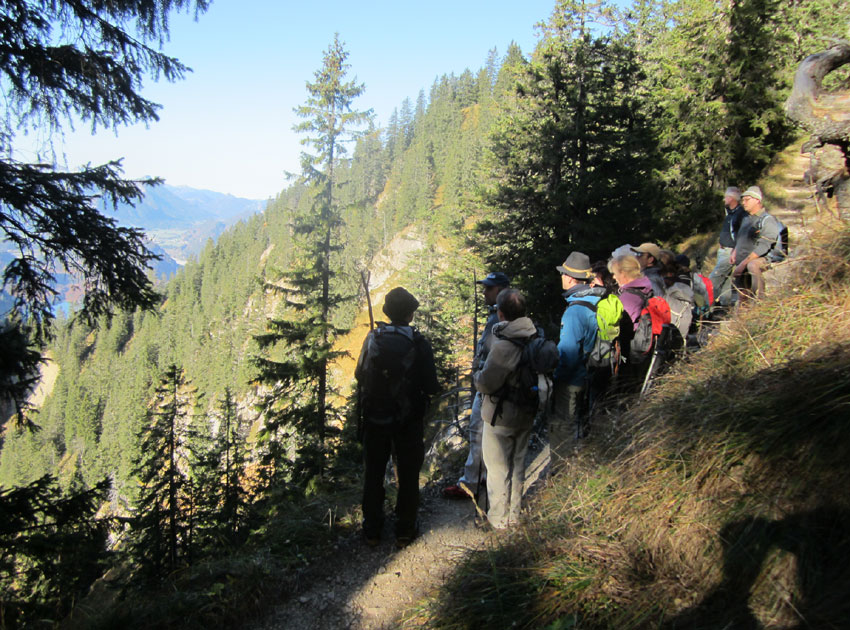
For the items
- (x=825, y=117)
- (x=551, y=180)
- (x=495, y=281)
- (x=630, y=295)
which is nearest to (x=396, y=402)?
(x=495, y=281)

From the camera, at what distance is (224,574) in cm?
356

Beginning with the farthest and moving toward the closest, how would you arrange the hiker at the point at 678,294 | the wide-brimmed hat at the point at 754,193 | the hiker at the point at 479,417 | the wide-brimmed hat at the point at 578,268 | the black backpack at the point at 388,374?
the wide-brimmed hat at the point at 754,193, the hiker at the point at 678,294, the hiker at the point at 479,417, the wide-brimmed hat at the point at 578,268, the black backpack at the point at 388,374

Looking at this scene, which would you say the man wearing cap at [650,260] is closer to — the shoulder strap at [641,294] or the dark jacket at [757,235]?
the shoulder strap at [641,294]

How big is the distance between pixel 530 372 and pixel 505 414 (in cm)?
40

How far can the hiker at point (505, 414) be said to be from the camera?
3.49m

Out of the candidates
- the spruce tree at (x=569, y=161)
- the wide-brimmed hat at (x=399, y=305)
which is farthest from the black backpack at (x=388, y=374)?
the spruce tree at (x=569, y=161)

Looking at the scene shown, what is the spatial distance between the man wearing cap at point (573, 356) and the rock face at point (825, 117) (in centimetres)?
247

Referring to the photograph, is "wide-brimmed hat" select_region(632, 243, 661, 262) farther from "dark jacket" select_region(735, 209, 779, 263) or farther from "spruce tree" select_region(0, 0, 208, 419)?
"spruce tree" select_region(0, 0, 208, 419)

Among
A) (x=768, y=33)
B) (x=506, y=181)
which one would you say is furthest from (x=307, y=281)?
(x=768, y=33)

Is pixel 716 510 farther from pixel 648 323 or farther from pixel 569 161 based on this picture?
pixel 569 161

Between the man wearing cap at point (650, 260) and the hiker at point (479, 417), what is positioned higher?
the man wearing cap at point (650, 260)

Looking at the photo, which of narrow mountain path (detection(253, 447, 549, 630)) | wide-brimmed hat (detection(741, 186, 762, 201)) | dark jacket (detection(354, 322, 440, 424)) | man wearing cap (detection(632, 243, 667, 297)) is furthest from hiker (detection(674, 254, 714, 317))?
dark jacket (detection(354, 322, 440, 424))

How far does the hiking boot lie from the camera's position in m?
5.13

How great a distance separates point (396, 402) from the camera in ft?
12.2
